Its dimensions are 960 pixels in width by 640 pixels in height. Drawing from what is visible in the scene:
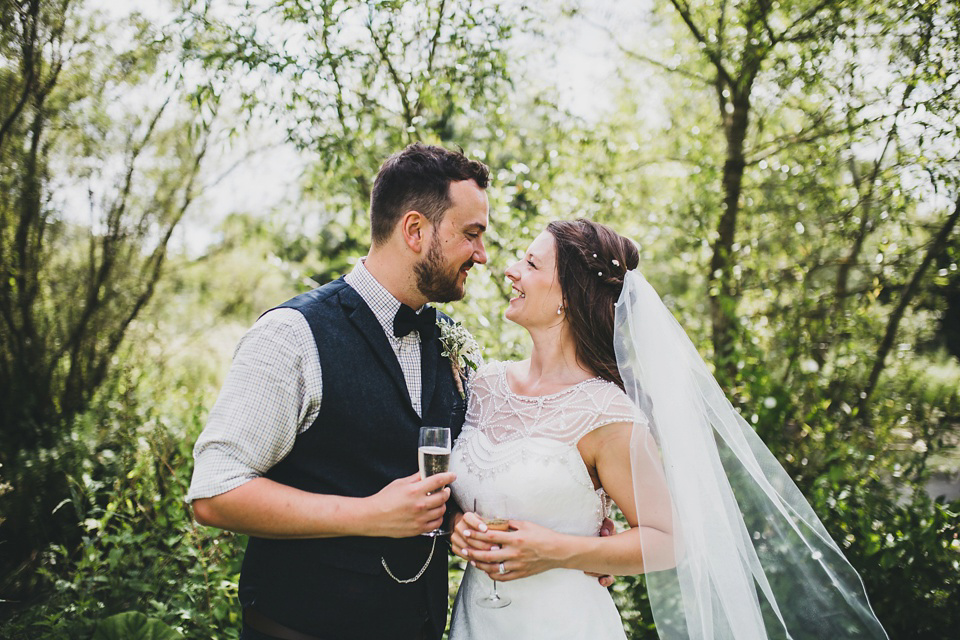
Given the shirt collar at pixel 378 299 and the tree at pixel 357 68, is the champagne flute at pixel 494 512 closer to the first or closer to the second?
the shirt collar at pixel 378 299

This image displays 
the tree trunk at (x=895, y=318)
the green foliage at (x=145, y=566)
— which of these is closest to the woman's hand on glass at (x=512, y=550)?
the green foliage at (x=145, y=566)

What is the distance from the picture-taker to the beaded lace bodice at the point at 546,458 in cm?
207

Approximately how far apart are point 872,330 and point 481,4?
3643 millimetres

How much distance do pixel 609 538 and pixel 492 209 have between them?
242 cm

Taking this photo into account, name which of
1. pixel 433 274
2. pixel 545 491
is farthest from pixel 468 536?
pixel 433 274

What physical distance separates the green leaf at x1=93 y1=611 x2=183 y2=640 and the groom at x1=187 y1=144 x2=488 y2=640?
1106mm

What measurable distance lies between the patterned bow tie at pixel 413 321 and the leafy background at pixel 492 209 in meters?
1.40

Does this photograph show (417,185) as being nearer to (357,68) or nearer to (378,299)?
(378,299)

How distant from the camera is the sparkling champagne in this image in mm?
1743

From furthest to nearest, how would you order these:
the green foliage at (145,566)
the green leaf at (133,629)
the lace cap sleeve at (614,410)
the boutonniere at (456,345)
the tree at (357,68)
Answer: the tree at (357,68), the green foliage at (145,566), the green leaf at (133,629), the boutonniere at (456,345), the lace cap sleeve at (614,410)

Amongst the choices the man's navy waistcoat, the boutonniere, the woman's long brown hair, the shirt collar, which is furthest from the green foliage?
the woman's long brown hair

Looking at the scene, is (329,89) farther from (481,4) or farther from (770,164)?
(770,164)

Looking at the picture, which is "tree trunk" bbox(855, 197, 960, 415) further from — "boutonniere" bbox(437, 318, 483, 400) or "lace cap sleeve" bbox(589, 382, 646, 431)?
"boutonniere" bbox(437, 318, 483, 400)

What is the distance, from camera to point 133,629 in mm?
2707
